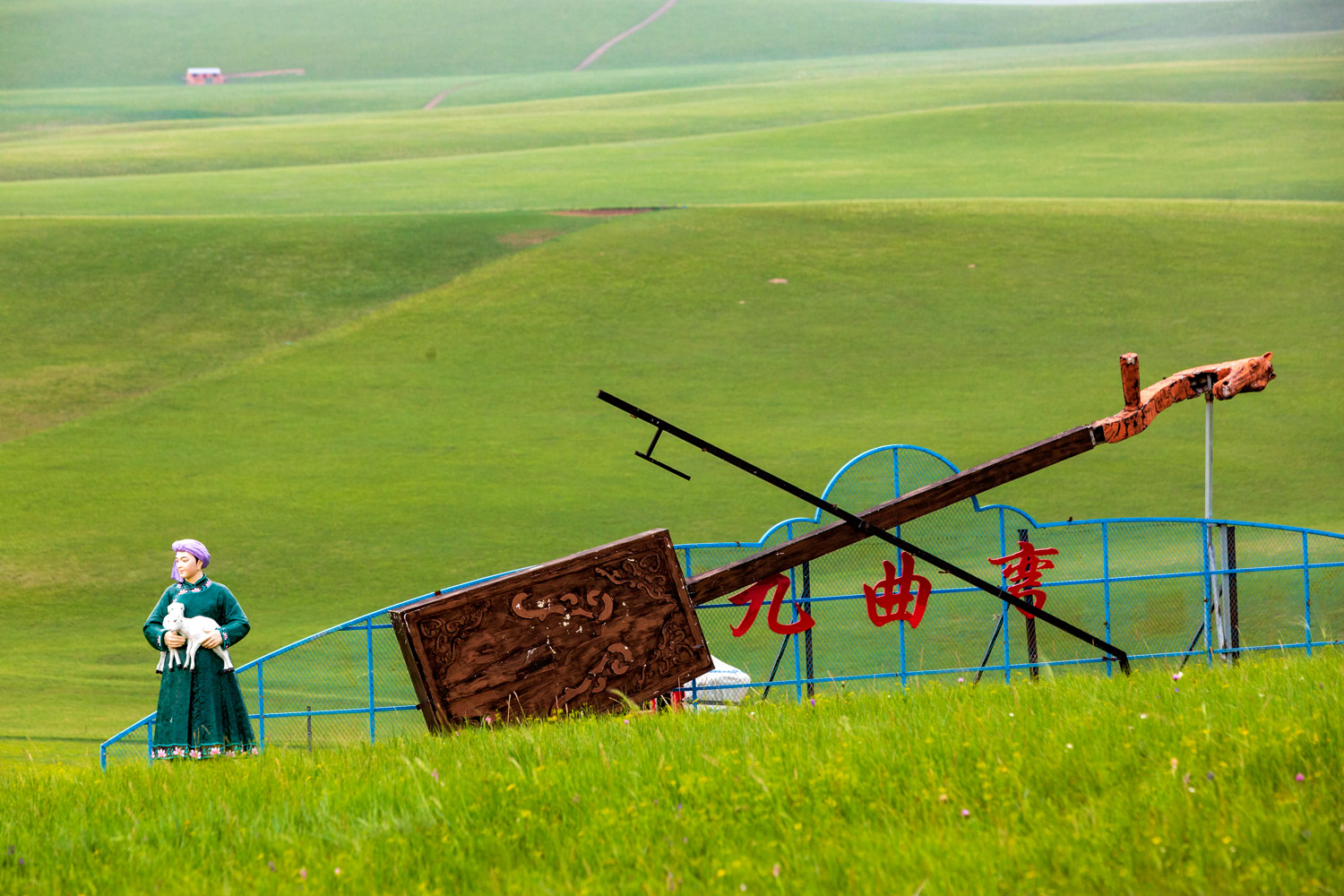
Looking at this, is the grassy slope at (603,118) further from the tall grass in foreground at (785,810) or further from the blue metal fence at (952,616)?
the tall grass in foreground at (785,810)

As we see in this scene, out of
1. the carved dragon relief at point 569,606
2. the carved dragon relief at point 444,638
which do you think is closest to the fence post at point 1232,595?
the carved dragon relief at point 569,606

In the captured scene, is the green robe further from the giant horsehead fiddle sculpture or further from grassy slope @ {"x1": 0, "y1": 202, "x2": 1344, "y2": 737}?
grassy slope @ {"x1": 0, "y1": 202, "x2": 1344, "y2": 737}

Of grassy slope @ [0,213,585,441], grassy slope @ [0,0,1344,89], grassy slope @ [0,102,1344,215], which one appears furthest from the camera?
→ grassy slope @ [0,0,1344,89]

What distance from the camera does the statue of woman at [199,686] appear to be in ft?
23.4

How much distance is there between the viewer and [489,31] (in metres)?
78.6

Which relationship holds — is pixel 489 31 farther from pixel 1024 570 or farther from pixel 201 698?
pixel 201 698

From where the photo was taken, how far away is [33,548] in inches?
639

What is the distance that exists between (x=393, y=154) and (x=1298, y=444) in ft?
A: 106


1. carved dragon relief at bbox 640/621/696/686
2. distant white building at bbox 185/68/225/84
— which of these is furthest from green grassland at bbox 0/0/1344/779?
distant white building at bbox 185/68/225/84

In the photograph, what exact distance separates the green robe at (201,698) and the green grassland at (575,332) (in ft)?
13.1

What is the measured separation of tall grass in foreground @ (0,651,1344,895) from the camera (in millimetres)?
3611

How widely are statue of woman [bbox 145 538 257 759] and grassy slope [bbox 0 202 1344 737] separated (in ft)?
16.0

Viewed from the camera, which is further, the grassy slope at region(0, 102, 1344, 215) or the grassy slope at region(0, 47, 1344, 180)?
the grassy slope at region(0, 47, 1344, 180)

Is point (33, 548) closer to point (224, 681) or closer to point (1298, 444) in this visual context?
point (224, 681)
